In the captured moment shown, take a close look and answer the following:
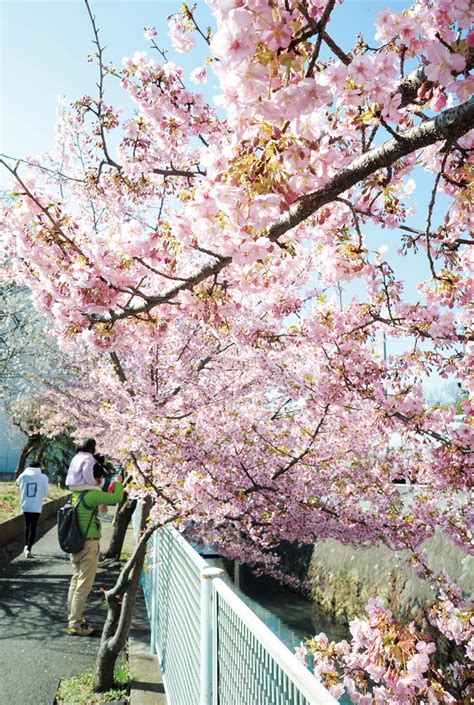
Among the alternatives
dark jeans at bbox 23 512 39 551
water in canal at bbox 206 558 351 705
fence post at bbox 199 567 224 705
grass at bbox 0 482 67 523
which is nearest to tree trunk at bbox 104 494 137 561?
dark jeans at bbox 23 512 39 551

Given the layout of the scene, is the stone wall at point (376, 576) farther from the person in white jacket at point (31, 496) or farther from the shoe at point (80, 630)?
the person in white jacket at point (31, 496)

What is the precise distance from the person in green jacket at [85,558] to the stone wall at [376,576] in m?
5.04

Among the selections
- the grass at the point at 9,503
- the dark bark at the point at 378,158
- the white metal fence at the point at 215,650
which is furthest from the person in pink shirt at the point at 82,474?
the grass at the point at 9,503

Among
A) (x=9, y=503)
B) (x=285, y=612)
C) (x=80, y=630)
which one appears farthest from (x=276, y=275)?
(x=9, y=503)

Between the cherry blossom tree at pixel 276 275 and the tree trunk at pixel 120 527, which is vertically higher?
the cherry blossom tree at pixel 276 275

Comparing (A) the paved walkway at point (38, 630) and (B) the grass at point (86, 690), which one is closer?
(B) the grass at point (86, 690)

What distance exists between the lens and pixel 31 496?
35.4ft

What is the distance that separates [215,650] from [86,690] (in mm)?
2910

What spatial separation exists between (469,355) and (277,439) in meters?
2.61

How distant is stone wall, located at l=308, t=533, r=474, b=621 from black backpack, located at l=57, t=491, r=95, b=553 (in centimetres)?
525

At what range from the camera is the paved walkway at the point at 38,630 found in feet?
16.5

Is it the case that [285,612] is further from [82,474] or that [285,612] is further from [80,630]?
[82,474]

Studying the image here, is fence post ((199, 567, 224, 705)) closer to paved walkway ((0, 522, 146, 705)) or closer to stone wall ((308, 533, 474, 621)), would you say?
paved walkway ((0, 522, 146, 705))

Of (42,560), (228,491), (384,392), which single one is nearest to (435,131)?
(384,392)
